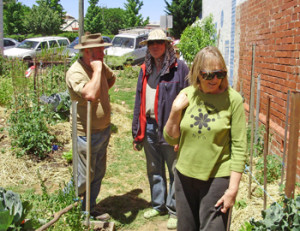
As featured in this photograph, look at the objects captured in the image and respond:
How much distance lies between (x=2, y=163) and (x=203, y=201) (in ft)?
11.5

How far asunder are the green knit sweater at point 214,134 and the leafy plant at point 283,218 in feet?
1.45

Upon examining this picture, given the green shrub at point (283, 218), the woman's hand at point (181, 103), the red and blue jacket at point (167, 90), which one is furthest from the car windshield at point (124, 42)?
the green shrub at point (283, 218)

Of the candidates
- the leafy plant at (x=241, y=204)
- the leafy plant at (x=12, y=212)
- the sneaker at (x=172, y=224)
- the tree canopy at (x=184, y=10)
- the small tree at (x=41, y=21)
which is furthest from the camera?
the small tree at (x=41, y=21)

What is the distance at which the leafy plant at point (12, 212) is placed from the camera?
83.4 inches

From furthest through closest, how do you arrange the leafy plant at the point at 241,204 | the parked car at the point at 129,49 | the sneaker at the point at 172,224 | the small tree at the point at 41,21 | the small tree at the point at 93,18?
the small tree at the point at 93,18 → the small tree at the point at 41,21 → the parked car at the point at 129,49 → the leafy plant at the point at 241,204 → the sneaker at the point at 172,224

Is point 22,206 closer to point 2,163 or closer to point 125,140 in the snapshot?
point 2,163

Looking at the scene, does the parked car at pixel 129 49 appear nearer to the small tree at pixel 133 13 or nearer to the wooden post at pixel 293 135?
the wooden post at pixel 293 135

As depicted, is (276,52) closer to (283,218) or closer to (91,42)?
(91,42)

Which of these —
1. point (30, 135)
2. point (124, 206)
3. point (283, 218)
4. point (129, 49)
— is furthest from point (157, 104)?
point (129, 49)

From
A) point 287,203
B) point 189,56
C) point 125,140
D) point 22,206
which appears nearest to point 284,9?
point 287,203

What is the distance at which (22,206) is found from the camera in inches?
92.6

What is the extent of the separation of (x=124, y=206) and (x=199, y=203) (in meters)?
1.87

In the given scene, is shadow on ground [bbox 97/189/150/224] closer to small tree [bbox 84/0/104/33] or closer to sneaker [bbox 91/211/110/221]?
sneaker [bbox 91/211/110/221]

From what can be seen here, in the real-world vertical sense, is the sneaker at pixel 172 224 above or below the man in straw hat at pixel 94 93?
below
